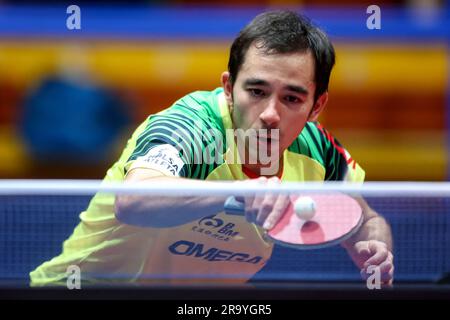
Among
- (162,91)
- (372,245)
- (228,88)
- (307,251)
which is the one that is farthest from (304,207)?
(162,91)

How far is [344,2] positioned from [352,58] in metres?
1.35

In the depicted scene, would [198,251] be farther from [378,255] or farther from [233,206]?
[378,255]

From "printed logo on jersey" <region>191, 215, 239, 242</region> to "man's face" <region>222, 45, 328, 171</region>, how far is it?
32cm

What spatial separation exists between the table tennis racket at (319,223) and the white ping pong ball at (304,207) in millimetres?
12

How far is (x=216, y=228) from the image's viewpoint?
10.1 ft

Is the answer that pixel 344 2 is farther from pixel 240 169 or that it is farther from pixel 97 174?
pixel 240 169

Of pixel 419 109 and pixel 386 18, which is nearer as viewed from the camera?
pixel 386 18

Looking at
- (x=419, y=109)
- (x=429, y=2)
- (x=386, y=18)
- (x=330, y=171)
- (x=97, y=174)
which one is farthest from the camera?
(x=419, y=109)

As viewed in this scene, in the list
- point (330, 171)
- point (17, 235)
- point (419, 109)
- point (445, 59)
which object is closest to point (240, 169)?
point (330, 171)

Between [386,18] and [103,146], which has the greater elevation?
[386,18]

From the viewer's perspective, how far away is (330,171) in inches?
140

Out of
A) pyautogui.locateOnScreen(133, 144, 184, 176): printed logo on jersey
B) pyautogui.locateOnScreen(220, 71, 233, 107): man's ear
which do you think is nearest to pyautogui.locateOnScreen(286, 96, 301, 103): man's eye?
pyautogui.locateOnScreen(220, 71, 233, 107): man's ear

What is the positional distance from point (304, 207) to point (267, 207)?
12 centimetres

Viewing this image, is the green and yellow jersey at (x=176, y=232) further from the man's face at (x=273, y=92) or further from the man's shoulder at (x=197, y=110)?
the man's face at (x=273, y=92)
